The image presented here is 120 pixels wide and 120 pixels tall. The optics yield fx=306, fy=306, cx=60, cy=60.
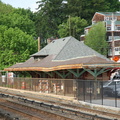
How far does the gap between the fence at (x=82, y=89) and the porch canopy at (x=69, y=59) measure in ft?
4.71

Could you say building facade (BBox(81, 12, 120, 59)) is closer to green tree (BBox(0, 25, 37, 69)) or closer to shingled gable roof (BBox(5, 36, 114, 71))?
green tree (BBox(0, 25, 37, 69))

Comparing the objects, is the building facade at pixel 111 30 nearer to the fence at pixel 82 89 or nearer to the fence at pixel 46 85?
the fence at pixel 46 85

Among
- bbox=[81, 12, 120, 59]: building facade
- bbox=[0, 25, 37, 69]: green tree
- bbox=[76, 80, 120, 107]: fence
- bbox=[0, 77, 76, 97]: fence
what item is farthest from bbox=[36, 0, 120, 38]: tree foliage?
bbox=[76, 80, 120, 107]: fence

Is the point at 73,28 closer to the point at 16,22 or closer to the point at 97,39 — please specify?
the point at 97,39

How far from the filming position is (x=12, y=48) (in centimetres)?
5781

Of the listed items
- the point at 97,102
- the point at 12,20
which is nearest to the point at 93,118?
the point at 97,102

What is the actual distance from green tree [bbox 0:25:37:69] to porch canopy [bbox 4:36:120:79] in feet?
46.3

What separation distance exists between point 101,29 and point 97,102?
51.3m

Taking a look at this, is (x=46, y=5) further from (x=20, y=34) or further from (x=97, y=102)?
(x=97, y=102)

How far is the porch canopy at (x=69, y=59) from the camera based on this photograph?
26.7 m

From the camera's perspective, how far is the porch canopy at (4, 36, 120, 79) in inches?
1053

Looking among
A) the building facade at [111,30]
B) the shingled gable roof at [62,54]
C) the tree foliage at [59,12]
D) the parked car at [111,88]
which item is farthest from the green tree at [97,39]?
the parked car at [111,88]

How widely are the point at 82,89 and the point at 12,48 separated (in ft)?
109

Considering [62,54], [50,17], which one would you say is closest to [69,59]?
[62,54]
